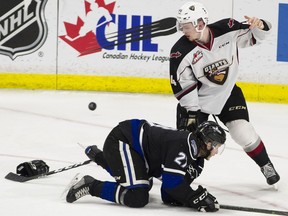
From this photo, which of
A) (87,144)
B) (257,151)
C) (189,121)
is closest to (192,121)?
(189,121)

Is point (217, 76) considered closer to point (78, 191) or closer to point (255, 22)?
point (255, 22)

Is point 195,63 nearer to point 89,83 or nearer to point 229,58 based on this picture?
point 229,58

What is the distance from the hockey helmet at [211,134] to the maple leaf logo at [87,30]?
434 centimetres

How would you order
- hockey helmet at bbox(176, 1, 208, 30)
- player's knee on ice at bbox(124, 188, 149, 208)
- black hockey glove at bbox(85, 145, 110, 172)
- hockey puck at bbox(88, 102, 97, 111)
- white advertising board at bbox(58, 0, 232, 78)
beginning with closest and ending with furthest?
player's knee on ice at bbox(124, 188, 149, 208) < hockey helmet at bbox(176, 1, 208, 30) < black hockey glove at bbox(85, 145, 110, 172) < hockey puck at bbox(88, 102, 97, 111) < white advertising board at bbox(58, 0, 232, 78)

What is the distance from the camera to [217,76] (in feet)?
16.5

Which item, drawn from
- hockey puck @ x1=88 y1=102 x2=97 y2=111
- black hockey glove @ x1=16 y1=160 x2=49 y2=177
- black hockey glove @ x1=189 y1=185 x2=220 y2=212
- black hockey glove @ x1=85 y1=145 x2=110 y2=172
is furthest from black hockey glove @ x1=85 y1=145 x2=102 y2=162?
hockey puck @ x1=88 y1=102 x2=97 y2=111

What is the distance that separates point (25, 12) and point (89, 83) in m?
0.96

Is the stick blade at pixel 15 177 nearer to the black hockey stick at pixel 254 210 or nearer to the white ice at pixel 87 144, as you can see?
the white ice at pixel 87 144

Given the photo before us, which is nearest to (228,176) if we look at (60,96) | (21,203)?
(21,203)

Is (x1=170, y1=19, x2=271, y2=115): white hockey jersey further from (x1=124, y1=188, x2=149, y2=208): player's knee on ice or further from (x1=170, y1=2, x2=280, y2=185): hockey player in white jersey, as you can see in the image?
(x1=124, y1=188, x2=149, y2=208): player's knee on ice

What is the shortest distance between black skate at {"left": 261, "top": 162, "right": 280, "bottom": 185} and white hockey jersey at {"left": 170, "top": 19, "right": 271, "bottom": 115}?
43 centimetres

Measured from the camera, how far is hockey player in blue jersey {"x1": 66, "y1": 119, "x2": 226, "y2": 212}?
13.8 ft

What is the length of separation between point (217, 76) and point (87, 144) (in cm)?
160

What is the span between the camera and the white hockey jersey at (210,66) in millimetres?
4926
